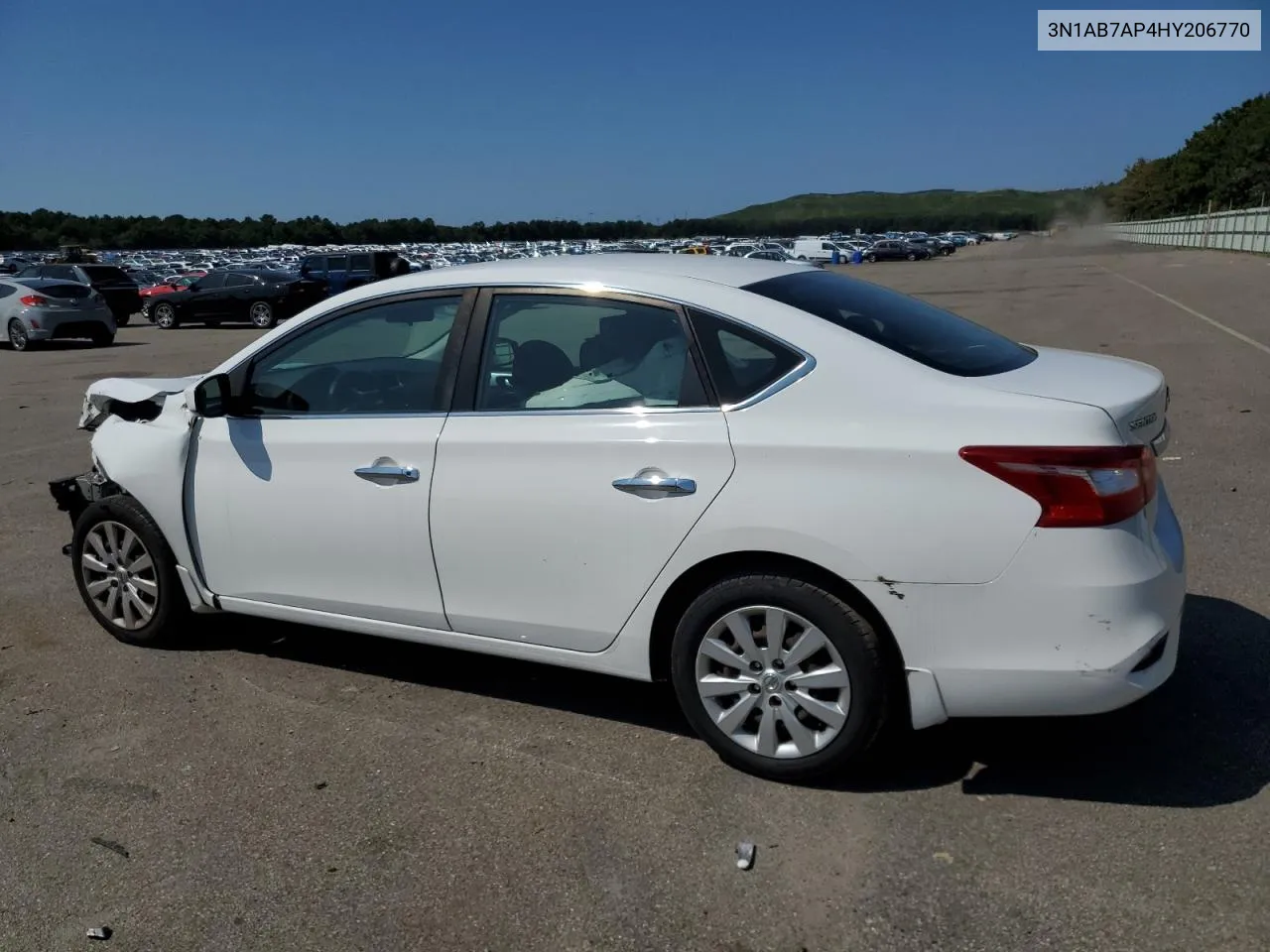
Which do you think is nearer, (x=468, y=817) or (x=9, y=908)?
(x=9, y=908)

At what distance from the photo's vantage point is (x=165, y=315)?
28.3 m

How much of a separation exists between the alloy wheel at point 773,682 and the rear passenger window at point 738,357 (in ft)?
2.28

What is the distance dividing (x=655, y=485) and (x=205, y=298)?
86.8ft

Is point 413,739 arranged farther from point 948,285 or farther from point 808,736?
point 948,285

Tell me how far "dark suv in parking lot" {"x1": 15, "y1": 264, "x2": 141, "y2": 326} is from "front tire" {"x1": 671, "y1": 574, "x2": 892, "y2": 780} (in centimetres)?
2770

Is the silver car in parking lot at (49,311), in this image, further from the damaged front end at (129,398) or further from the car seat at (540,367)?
the car seat at (540,367)

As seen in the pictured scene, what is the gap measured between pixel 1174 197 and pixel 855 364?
10810 centimetres

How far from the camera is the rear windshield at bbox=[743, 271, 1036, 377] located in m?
3.67

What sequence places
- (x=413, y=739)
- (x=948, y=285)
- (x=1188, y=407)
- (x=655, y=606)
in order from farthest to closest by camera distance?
(x=948, y=285) → (x=1188, y=407) → (x=413, y=739) → (x=655, y=606)

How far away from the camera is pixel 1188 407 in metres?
10.2

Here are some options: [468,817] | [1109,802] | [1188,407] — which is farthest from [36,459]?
[1188,407]

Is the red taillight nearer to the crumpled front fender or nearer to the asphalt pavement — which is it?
the asphalt pavement

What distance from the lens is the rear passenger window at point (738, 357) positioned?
3555 millimetres

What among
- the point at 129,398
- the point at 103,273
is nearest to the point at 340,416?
the point at 129,398
